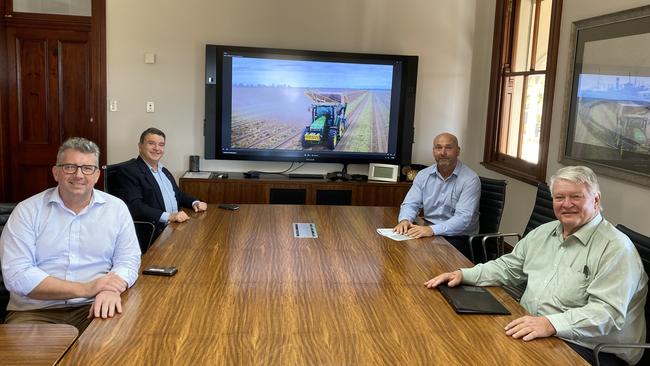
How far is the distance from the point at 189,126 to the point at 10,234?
11.1 feet

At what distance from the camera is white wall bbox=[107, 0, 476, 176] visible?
17.0 ft

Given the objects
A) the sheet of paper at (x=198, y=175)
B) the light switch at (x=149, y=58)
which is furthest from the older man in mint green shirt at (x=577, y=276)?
the light switch at (x=149, y=58)

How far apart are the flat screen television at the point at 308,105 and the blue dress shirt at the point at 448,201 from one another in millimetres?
1732

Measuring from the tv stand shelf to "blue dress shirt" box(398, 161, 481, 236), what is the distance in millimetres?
1448

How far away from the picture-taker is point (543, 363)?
1515 millimetres

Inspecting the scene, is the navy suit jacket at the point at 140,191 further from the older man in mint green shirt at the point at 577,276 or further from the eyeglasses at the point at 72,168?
the older man in mint green shirt at the point at 577,276

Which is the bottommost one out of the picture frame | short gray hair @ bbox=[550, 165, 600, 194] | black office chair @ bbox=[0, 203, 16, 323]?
black office chair @ bbox=[0, 203, 16, 323]

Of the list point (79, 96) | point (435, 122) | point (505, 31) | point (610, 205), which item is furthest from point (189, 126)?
point (610, 205)

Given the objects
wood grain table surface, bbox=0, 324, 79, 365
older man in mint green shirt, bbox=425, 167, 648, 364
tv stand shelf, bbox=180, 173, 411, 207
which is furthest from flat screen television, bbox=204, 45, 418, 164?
wood grain table surface, bbox=0, 324, 79, 365

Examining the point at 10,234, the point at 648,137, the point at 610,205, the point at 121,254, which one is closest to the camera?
the point at 10,234

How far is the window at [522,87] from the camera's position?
4.28m

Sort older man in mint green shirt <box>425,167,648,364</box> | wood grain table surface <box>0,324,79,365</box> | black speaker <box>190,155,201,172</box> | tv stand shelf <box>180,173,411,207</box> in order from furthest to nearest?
black speaker <box>190,155,201,172</box>, tv stand shelf <box>180,173,411,207</box>, older man in mint green shirt <box>425,167,648,364</box>, wood grain table surface <box>0,324,79,365</box>

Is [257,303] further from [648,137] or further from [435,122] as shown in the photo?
[435,122]

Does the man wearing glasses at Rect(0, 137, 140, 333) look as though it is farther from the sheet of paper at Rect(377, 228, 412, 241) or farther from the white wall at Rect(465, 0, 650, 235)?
the white wall at Rect(465, 0, 650, 235)
